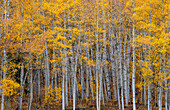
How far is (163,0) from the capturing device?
48.9 feet

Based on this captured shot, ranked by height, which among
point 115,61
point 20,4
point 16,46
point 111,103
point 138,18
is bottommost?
point 111,103

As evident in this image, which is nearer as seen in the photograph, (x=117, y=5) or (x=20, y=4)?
(x=20, y=4)

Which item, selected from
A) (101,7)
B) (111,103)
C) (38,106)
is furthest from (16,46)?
(111,103)

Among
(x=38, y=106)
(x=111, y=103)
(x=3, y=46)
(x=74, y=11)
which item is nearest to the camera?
(x=3, y=46)

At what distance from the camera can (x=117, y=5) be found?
18.9 m

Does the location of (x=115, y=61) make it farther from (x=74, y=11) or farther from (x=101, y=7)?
(x=74, y=11)

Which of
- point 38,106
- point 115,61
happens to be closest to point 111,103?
point 115,61

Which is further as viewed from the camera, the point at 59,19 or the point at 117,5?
the point at 117,5

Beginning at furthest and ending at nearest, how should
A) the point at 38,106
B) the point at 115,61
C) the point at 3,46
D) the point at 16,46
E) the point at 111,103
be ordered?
1. the point at 115,61
2. the point at 111,103
3. the point at 38,106
4. the point at 16,46
5. the point at 3,46

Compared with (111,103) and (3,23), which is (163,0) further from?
(3,23)

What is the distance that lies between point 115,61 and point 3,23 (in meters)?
13.6

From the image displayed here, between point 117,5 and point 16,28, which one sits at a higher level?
point 117,5

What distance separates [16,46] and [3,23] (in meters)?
1.69

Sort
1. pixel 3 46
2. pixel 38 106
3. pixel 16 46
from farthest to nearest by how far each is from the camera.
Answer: pixel 38 106, pixel 16 46, pixel 3 46
